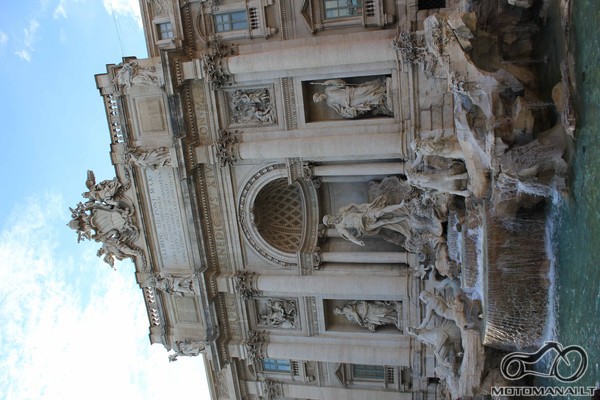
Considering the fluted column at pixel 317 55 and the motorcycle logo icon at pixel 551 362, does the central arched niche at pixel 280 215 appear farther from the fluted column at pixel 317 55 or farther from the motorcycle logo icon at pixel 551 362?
the motorcycle logo icon at pixel 551 362

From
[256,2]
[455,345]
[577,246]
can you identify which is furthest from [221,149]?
[577,246]

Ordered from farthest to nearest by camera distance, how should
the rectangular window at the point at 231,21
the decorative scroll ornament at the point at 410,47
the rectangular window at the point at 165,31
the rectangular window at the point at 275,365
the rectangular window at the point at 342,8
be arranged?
the rectangular window at the point at 275,365, the rectangular window at the point at 165,31, the rectangular window at the point at 231,21, the rectangular window at the point at 342,8, the decorative scroll ornament at the point at 410,47

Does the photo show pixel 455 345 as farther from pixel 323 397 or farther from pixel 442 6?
pixel 442 6

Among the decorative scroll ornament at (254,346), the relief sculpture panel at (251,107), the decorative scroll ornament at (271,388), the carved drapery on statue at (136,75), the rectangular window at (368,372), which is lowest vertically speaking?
the decorative scroll ornament at (271,388)

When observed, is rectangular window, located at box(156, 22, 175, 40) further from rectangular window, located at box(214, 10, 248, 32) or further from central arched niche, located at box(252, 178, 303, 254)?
central arched niche, located at box(252, 178, 303, 254)

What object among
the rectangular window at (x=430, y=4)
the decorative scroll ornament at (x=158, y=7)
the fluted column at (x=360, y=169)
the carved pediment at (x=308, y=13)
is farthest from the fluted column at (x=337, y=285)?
the decorative scroll ornament at (x=158, y=7)

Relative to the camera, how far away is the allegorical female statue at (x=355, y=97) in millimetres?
13547

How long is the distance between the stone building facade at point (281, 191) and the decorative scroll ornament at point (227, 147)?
4cm

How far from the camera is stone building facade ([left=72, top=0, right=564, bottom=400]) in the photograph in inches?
524

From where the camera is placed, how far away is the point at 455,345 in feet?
39.0

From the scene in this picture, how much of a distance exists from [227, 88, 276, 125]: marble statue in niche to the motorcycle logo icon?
8322mm

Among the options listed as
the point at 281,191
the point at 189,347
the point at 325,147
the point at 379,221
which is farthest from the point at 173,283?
the point at 379,221
